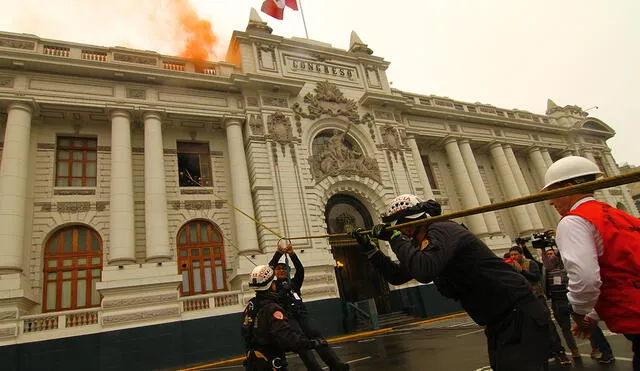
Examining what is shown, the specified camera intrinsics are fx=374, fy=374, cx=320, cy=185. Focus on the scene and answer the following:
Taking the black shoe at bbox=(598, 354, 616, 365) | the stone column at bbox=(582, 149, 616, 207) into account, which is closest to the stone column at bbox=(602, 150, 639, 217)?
the stone column at bbox=(582, 149, 616, 207)

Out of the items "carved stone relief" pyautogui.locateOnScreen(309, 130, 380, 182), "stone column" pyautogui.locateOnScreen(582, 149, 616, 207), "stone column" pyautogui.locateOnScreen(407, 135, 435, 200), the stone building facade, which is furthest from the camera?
"stone column" pyautogui.locateOnScreen(582, 149, 616, 207)

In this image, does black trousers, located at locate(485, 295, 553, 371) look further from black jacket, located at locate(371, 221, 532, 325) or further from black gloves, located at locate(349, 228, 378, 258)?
black gloves, located at locate(349, 228, 378, 258)

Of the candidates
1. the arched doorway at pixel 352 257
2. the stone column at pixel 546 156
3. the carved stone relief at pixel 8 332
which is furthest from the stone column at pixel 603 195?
the carved stone relief at pixel 8 332

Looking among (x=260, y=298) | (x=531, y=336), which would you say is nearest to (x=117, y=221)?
(x=260, y=298)

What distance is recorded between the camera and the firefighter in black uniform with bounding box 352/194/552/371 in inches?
104

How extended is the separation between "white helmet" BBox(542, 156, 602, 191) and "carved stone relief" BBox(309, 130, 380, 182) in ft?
51.0

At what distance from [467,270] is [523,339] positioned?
574 mm

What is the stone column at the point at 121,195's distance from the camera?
13.9 meters

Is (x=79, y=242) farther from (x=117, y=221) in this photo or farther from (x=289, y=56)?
(x=289, y=56)

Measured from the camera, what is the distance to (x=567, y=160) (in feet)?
9.50

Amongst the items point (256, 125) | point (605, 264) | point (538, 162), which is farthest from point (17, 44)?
point (538, 162)

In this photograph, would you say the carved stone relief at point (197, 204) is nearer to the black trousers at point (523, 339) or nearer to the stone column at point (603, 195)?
the black trousers at point (523, 339)

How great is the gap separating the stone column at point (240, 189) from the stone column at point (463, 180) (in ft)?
44.8

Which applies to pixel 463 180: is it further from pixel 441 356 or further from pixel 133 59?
pixel 133 59
